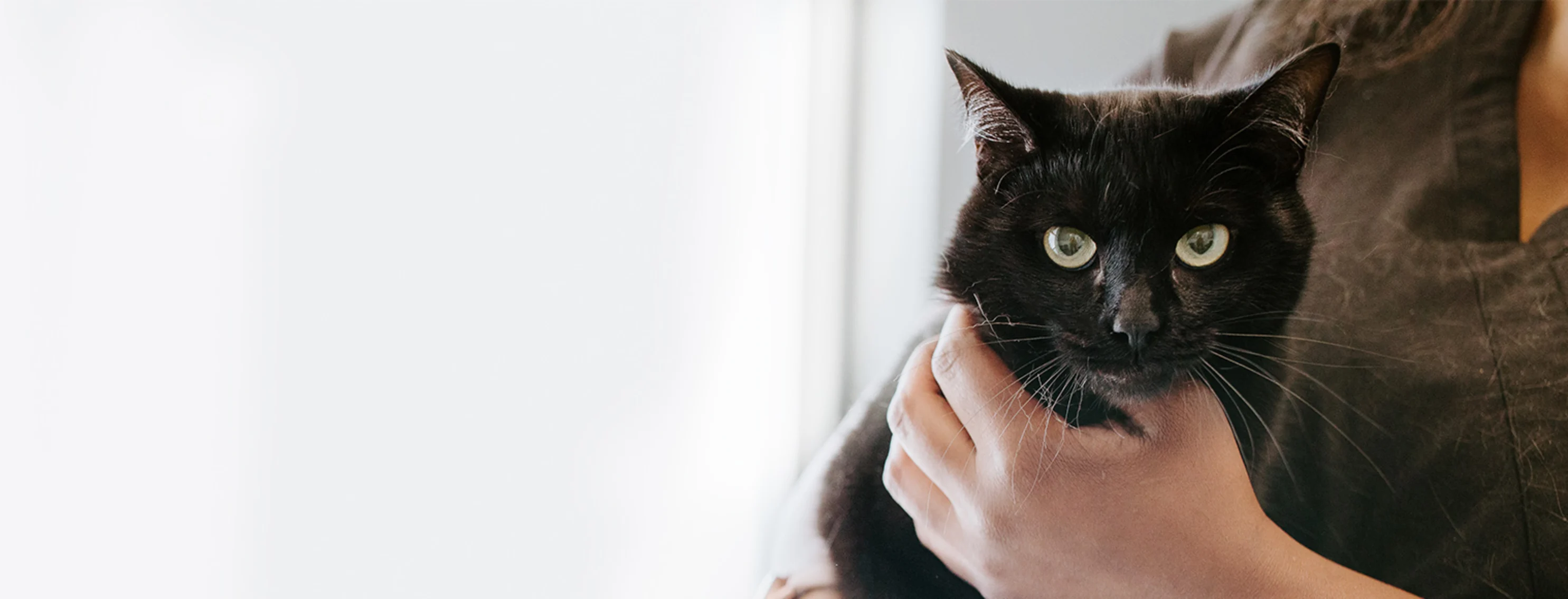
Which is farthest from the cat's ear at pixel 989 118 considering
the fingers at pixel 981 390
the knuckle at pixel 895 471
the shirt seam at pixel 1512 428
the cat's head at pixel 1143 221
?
the shirt seam at pixel 1512 428

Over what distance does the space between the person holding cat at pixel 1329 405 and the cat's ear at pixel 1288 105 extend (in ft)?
0.11

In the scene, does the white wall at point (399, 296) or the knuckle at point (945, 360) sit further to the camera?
the knuckle at point (945, 360)

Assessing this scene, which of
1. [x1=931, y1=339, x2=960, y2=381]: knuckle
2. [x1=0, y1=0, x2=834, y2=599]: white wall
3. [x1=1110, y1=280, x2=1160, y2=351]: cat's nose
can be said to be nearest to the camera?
[x1=0, y1=0, x2=834, y2=599]: white wall

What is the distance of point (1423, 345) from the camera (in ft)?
2.46

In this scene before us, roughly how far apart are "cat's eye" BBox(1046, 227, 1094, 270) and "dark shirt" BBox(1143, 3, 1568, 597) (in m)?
0.20

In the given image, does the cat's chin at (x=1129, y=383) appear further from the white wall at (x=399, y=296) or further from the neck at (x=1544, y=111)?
the neck at (x=1544, y=111)

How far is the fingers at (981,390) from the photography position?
27.6 inches

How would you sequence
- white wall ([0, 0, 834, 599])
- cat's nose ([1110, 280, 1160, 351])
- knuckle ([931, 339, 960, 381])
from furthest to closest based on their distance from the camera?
knuckle ([931, 339, 960, 381])
cat's nose ([1110, 280, 1160, 351])
white wall ([0, 0, 834, 599])

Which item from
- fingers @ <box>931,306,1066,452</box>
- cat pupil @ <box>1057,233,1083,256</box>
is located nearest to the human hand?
fingers @ <box>931,306,1066,452</box>

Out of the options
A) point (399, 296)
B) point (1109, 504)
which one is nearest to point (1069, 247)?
point (1109, 504)

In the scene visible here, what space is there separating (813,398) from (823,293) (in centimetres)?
10

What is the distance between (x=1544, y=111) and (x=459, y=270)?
96cm

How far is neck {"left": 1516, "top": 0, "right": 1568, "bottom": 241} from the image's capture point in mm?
779

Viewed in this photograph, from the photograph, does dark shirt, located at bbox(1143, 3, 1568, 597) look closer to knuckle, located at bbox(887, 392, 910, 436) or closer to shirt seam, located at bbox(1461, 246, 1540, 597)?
shirt seam, located at bbox(1461, 246, 1540, 597)
